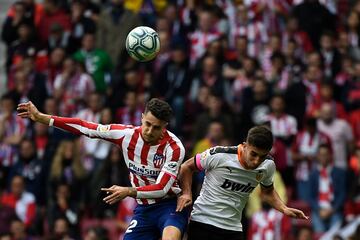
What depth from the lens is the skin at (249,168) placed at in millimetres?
12031

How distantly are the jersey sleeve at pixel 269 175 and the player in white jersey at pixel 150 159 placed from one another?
87 cm

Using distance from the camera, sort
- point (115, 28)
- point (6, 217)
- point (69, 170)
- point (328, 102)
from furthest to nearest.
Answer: point (115, 28)
point (69, 170)
point (328, 102)
point (6, 217)

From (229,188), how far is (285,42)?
8.88m

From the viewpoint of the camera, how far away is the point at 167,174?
12.2 meters

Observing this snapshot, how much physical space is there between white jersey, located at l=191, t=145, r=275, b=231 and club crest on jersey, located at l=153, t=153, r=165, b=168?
34cm

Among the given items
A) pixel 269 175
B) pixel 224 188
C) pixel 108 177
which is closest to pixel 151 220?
pixel 224 188

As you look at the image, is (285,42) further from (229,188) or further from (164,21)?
(229,188)

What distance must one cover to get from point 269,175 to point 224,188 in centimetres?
48

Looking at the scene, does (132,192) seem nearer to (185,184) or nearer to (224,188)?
(185,184)

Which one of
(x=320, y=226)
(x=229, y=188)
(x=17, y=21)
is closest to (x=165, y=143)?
(x=229, y=188)

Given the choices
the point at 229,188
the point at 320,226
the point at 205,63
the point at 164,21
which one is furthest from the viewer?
the point at 164,21

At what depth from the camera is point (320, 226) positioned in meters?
18.0

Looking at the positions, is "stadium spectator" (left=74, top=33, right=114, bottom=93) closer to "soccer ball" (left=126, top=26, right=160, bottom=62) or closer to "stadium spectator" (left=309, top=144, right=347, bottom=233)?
"stadium spectator" (left=309, top=144, right=347, bottom=233)

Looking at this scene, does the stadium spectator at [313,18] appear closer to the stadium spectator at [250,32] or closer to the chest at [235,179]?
the stadium spectator at [250,32]
